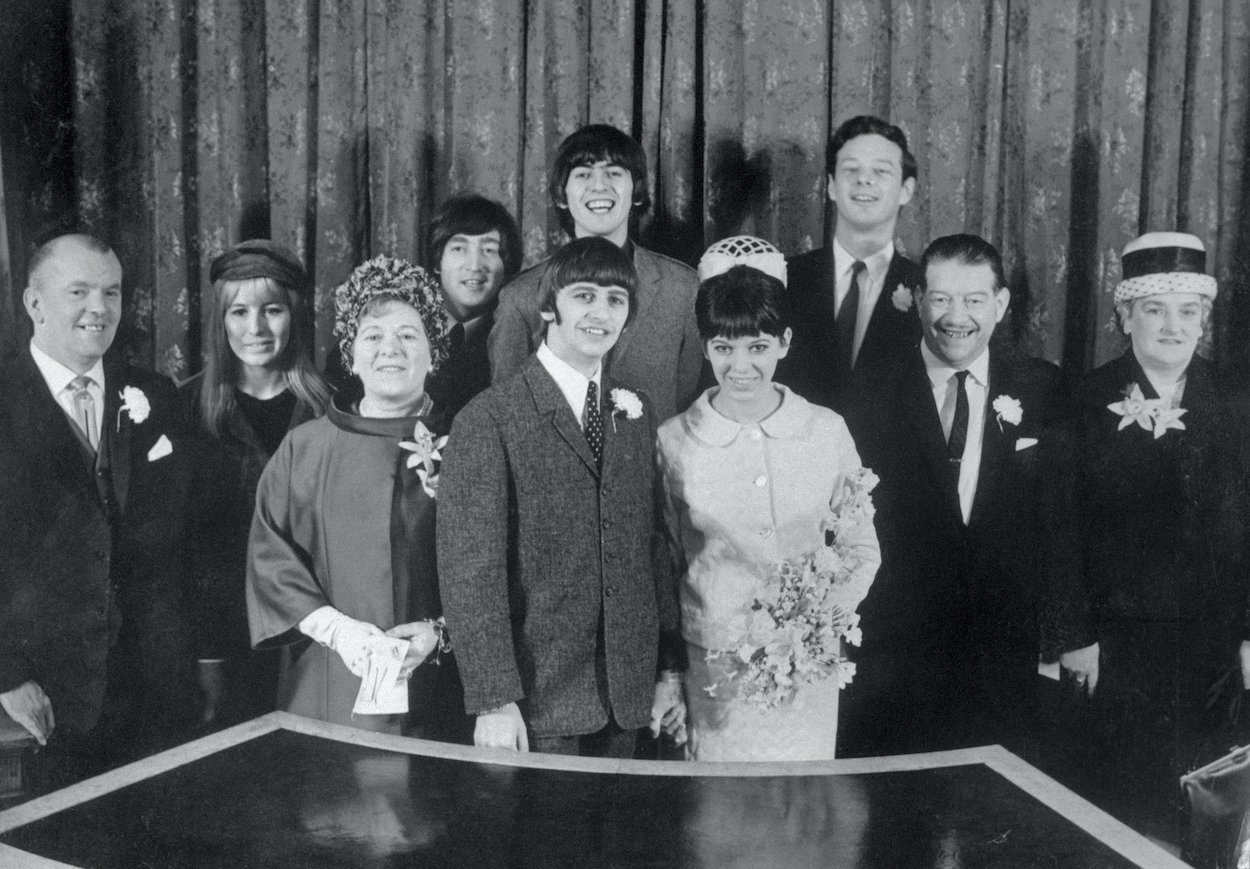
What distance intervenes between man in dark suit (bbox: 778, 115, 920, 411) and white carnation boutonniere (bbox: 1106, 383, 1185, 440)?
1.70 feet

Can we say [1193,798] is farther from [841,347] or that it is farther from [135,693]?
[135,693]

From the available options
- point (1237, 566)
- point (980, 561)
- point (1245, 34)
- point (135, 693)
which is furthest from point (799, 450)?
point (135, 693)

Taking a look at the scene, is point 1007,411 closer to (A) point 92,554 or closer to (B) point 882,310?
(B) point 882,310

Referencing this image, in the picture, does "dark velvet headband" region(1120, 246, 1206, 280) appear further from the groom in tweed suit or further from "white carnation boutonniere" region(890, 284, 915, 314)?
the groom in tweed suit

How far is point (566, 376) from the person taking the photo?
8.55 feet

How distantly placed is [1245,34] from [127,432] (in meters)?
2.85

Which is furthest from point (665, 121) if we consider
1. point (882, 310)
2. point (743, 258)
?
point (882, 310)

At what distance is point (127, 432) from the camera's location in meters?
2.98

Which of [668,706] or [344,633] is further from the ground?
[344,633]

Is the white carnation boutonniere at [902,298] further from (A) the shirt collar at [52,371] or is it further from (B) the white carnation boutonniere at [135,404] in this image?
(A) the shirt collar at [52,371]

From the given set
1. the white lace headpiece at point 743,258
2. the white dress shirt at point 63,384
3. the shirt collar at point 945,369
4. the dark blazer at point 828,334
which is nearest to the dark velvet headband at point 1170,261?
the shirt collar at point 945,369

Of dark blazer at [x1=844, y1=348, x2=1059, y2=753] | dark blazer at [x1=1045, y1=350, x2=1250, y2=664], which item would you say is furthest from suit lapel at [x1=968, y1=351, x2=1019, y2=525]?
dark blazer at [x1=1045, y1=350, x2=1250, y2=664]

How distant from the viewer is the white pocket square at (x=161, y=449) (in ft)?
9.80

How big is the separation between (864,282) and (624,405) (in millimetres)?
738
